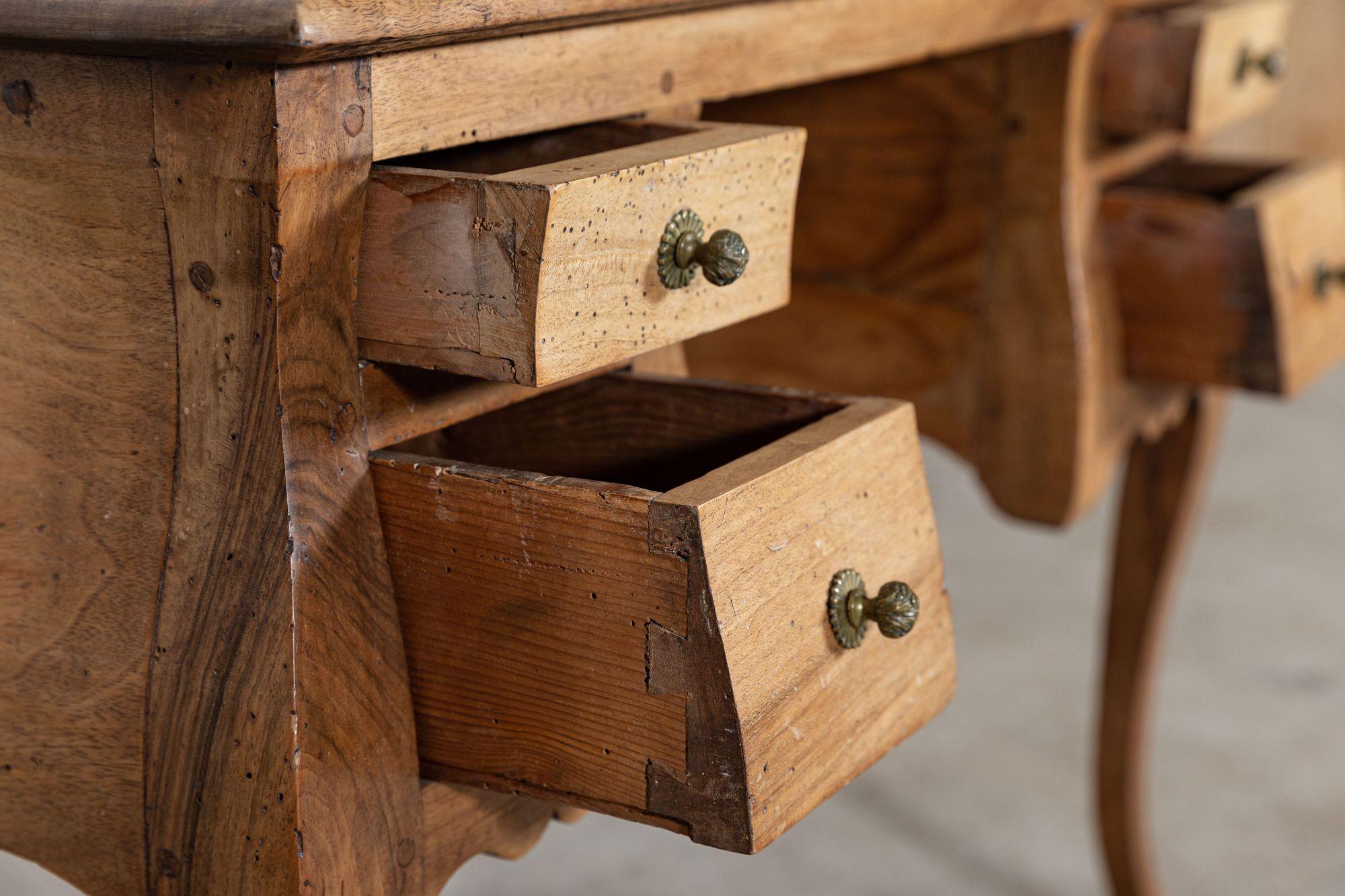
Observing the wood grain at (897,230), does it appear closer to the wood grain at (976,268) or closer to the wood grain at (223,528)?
the wood grain at (976,268)

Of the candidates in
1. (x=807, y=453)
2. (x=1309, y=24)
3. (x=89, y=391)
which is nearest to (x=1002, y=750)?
(x=807, y=453)

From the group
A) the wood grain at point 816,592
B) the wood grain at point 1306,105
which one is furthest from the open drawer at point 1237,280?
the wood grain at point 1306,105

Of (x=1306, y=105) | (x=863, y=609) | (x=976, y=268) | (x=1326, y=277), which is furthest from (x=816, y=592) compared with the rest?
(x=1306, y=105)

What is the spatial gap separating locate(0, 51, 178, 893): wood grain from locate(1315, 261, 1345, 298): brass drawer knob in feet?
2.99

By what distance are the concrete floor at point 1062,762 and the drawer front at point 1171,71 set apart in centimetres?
86

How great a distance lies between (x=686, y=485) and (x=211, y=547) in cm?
19

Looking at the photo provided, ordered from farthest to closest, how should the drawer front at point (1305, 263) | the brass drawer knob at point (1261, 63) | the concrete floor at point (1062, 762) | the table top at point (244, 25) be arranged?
the concrete floor at point (1062, 762)
the brass drawer knob at point (1261, 63)
the drawer front at point (1305, 263)
the table top at point (244, 25)

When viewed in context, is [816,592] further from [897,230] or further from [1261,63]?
[1261,63]

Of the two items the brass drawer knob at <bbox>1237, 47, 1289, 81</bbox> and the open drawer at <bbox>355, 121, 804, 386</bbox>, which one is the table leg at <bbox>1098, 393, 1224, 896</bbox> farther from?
→ the open drawer at <bbox>355, 121, 804, 386</bbox>

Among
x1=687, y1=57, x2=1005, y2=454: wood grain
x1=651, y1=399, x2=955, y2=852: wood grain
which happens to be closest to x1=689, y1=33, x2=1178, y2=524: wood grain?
x1=687, y1=57, x2=1005, y2=454: wood grain

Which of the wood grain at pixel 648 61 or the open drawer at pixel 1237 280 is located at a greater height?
the wood grain at pixel 648 61

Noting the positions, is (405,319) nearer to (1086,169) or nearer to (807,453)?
(807,453)

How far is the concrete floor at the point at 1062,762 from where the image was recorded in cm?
164

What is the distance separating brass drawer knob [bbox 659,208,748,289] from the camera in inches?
24.7
